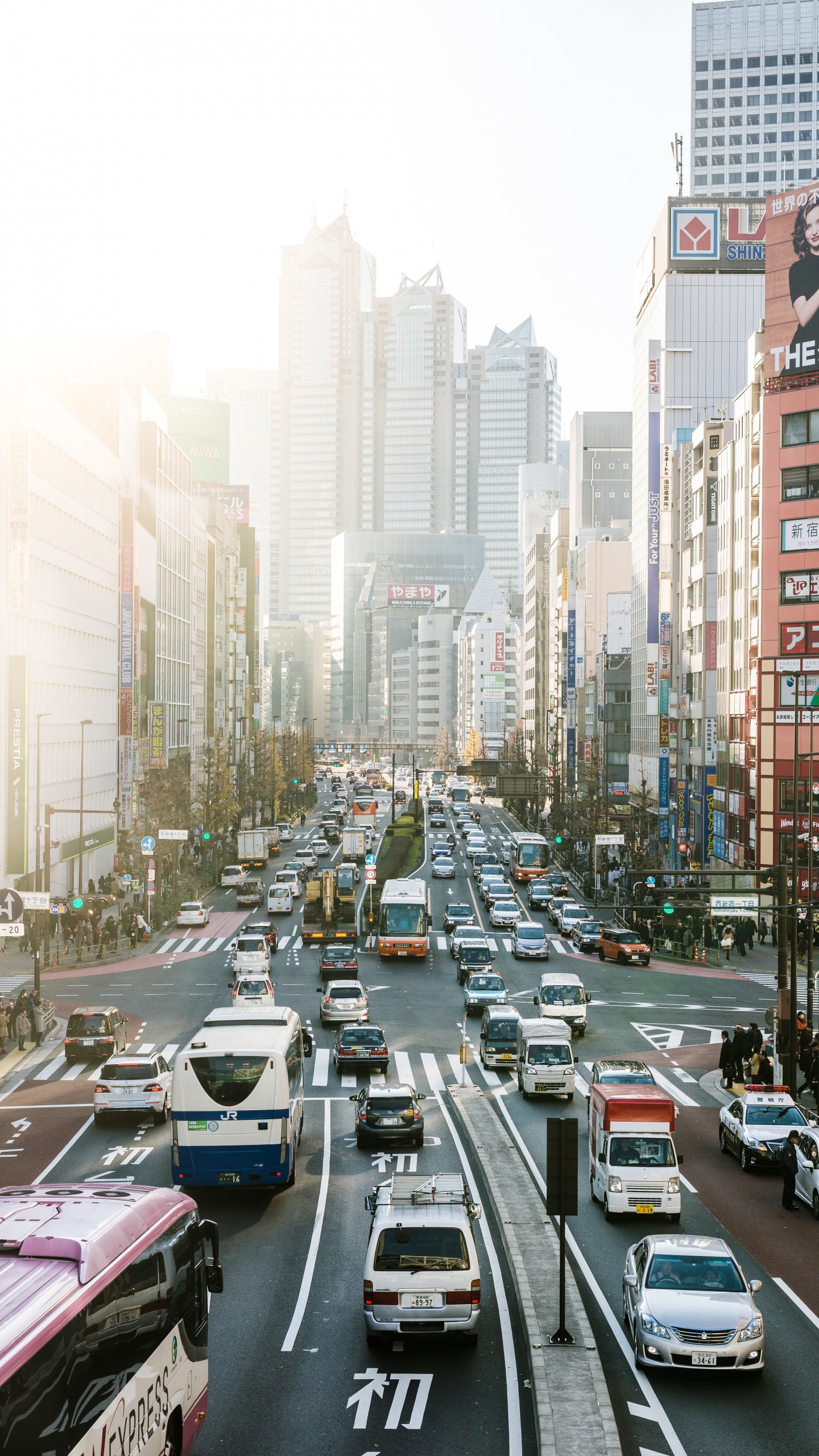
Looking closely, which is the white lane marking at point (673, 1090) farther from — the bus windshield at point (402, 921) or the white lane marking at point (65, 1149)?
the bus windshield at point (402, 921)

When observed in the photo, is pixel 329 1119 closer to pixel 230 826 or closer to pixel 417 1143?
pixel 417 1143

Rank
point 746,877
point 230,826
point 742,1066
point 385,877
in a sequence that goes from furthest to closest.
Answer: point 230,826 < point 385,877 < point 746,877 < point 742,1066

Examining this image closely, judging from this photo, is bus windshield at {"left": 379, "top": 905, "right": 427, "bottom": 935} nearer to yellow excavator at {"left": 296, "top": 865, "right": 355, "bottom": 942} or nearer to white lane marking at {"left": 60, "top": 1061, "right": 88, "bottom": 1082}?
yellow excavator at {"left": 296, "top": 865, "right": 355, "bottom": 942}

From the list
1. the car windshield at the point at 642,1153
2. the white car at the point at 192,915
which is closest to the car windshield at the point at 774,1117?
the car windshield at the point at 642,1153

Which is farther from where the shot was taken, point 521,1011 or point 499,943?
point 499,943

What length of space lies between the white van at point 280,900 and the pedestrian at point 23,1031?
33228 mm

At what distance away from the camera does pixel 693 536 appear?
90.4 meters

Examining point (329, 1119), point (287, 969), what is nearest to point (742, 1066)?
point (329, 1119)

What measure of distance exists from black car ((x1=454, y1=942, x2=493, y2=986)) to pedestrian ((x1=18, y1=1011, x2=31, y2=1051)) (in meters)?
17.6

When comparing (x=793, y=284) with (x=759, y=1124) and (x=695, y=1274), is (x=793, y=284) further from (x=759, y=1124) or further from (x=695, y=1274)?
(x=695, y=1274)

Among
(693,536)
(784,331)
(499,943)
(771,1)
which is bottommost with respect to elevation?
(499,943)

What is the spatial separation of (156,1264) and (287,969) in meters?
46.3

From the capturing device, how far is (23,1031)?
43719 millimetres

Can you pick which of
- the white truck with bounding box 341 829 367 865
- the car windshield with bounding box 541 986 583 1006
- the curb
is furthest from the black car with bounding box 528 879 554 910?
the curb
